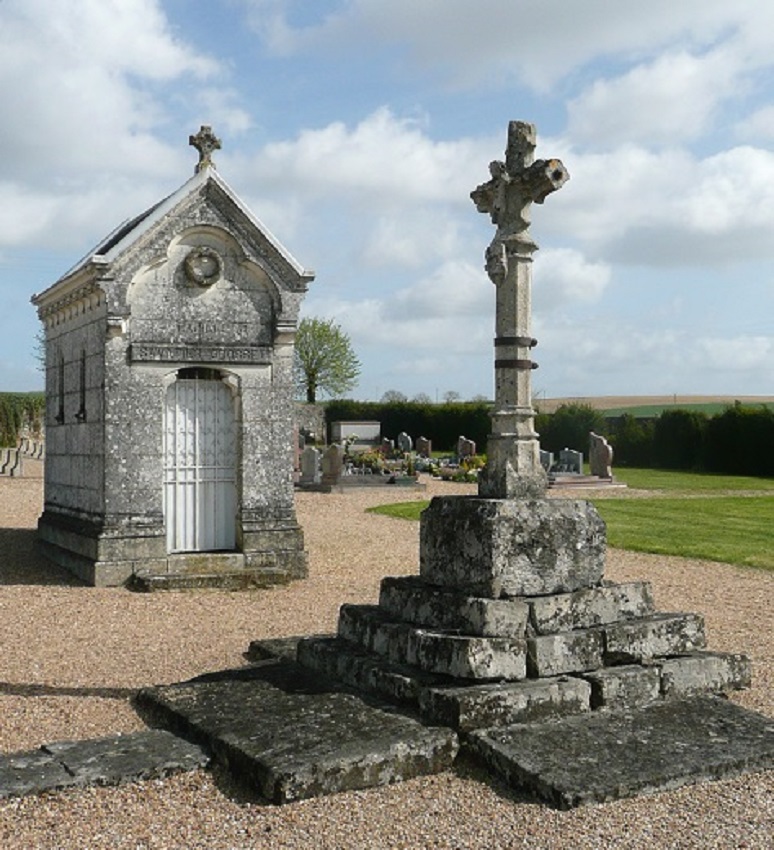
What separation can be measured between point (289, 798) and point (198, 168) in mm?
8858

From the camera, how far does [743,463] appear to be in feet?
109

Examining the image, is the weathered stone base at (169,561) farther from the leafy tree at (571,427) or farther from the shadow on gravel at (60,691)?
the leafy tree at (571,427)

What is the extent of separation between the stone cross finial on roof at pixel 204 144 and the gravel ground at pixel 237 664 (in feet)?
16.8

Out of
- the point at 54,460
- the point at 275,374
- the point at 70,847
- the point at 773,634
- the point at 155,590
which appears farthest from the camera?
the point at 54,460

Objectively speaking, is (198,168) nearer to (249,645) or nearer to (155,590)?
(155,590)

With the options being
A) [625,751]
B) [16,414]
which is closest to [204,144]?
[625,751]

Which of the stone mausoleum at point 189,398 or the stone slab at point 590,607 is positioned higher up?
the stone mausoleum at point 189,398

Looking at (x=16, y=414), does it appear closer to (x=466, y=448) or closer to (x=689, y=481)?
(x=466, y=448)

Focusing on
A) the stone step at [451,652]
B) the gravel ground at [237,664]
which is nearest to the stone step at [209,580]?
the gravel ground at [237,664]

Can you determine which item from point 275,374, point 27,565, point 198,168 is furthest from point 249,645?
point 198,168

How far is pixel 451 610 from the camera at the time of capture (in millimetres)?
5902

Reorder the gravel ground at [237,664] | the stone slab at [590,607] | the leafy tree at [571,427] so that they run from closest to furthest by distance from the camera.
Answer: the gravel ground at [237,664] → the stone slab at [590,607] → the leafy tree at [571,427]

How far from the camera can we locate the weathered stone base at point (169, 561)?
10578mm

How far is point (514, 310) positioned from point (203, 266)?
18.7ft
